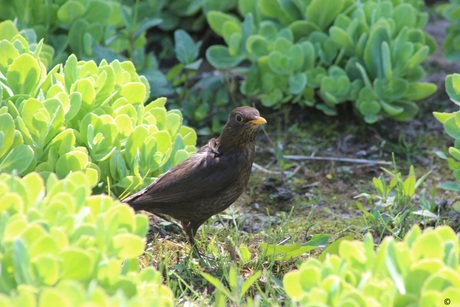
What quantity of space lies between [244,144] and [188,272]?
0.92 metres

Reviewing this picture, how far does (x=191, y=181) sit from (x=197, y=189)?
58 millimetres

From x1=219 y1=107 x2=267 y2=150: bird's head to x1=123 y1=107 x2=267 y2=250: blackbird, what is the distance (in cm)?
3

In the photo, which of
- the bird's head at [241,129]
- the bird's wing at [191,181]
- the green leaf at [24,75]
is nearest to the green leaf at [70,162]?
the bird's wing at [191,181]

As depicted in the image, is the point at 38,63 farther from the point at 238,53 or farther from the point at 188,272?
the point at 238,53

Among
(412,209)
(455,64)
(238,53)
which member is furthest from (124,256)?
(455,64)

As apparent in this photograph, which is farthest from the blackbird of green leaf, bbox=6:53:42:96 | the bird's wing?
green leaf, bbox=6:53:42:96

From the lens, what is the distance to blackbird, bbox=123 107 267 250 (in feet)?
14.6

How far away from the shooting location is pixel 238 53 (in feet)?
20.2

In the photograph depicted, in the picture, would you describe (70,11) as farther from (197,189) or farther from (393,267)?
(393,267)

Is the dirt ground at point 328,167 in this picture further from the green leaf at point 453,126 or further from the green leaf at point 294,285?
the green leaf at point 294,285

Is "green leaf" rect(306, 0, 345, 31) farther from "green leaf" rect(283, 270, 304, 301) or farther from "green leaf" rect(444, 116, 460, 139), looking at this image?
"green leaf" rect(283, 270, 304, 301)

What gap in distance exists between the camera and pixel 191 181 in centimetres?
453

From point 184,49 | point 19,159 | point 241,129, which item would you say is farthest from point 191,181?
point 184,49

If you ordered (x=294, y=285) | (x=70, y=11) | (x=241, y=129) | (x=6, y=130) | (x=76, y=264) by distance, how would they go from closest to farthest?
(x=76, y=264), (x=294, y=285), (x=6, y=130), (x=241, y=129), (x=70, y=11)
